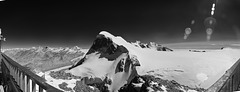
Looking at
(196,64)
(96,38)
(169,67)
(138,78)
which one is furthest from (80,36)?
(196,64)

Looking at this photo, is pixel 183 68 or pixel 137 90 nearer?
pixel 183 68

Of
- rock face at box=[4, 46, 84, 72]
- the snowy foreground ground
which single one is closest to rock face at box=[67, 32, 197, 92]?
the snowy foreground ground

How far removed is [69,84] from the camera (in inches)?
91.1

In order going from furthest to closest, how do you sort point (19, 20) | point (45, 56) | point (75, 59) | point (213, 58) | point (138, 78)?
point (19, 20) < point (45, 56) < point (75, 59) < point (138, 78) < point (213, 58)

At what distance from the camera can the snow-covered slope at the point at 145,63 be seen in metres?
1.74

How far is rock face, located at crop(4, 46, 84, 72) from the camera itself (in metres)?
2.31

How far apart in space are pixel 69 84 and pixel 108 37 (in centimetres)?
83

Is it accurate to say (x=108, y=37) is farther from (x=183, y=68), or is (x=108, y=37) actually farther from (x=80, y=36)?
(x=183, y=68)

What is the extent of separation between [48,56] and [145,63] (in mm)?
1476

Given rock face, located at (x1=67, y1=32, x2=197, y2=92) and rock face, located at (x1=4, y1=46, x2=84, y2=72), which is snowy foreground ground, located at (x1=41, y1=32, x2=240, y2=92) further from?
rock face, located at (x1=4, y1=46, x2=84, y2=72)

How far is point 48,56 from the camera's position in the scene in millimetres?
2562

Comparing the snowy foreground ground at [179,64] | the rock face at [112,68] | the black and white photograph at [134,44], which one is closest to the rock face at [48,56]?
the black and white photograph at [134,44]

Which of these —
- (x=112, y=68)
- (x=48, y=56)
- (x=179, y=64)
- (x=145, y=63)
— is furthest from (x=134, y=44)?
(x=48, y=56)

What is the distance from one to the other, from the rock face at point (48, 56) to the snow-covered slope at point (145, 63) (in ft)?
0.53
